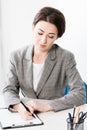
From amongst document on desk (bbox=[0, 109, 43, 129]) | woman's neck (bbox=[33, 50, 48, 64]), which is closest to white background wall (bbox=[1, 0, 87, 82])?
woman's neck (bbox=[33, 50, 48, 64])

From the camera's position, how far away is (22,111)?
1.56 metres

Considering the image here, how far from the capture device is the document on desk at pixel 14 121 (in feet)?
4.62

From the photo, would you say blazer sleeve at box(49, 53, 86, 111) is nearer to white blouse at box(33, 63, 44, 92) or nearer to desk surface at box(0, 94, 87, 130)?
desk surface at box(0, 94, 87, 130)

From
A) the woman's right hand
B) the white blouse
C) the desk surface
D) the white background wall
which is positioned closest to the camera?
the desk surface

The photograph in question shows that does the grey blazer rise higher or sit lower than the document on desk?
higher

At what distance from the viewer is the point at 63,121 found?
4.85 feet

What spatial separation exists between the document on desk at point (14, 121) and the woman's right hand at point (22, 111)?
0.02 m

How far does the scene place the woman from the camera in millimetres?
1836

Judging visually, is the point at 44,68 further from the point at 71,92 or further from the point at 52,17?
the point at 52,17

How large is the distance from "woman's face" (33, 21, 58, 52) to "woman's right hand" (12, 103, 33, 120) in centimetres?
46

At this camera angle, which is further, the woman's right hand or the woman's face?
the woman's face

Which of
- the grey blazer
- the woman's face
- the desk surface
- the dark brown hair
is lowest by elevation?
the desk surface

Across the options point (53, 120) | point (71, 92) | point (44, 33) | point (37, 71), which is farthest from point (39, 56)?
point (53, 120)

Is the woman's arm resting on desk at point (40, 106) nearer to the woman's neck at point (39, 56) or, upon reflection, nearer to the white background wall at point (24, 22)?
the woman's neck at point (39, 56)
